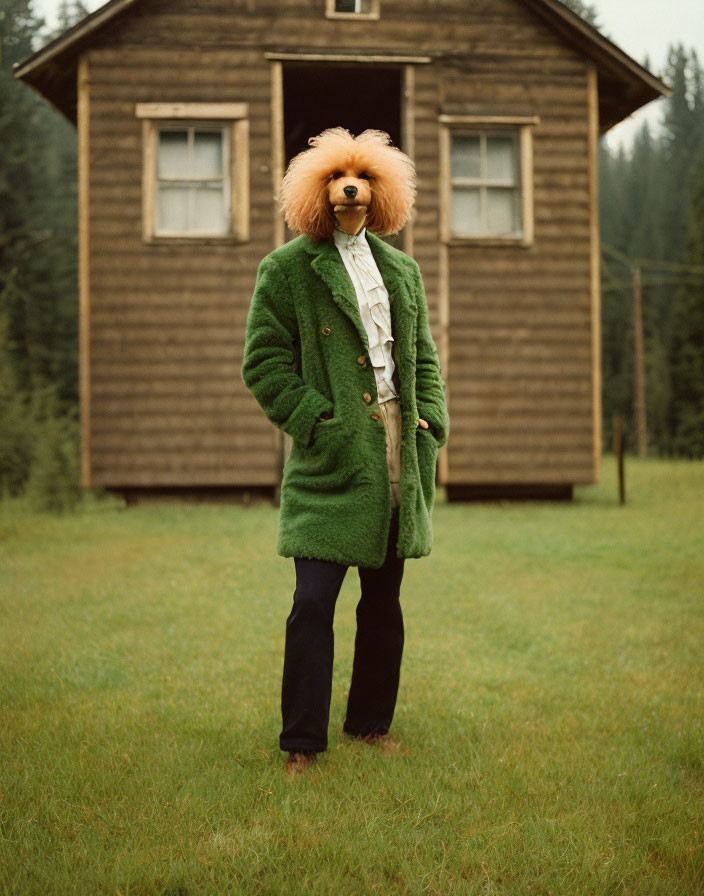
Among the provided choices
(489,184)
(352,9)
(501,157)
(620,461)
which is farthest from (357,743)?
(352,9)

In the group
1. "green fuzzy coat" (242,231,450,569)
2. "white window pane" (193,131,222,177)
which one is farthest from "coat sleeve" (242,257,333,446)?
"white window pane" (193,131,222,177)

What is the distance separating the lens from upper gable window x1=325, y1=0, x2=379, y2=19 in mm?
11148

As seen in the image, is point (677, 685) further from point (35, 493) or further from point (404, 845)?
point (35, 493)

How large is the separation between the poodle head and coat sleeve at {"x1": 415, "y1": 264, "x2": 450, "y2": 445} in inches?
12.0

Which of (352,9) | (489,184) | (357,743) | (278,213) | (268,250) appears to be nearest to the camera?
(357,743)

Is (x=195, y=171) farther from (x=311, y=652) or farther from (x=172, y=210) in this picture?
(x=311, y=652)

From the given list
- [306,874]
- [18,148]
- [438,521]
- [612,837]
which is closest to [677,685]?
[612,837]

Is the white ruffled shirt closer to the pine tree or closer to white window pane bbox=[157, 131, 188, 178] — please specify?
white window pane bbox=[157, 131, 188, 178]

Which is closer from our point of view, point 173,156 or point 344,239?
point 344,239

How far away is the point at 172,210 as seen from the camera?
11250mm

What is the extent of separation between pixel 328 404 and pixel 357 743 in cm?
129

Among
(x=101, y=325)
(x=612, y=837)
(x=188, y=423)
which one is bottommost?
(x=612, y=837)

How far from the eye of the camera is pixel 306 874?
2547 millimetres

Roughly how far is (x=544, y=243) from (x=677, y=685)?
26.2ft
